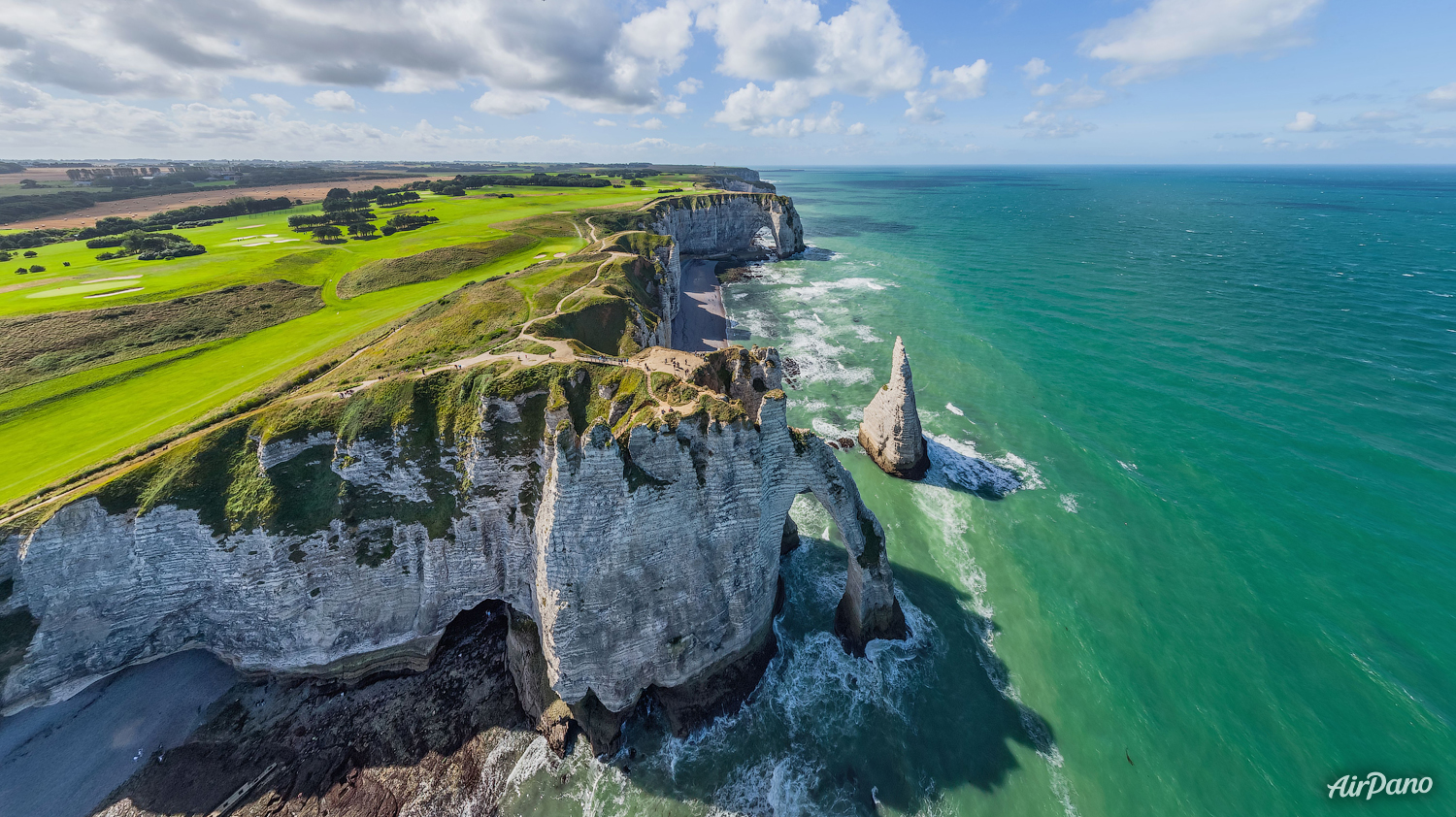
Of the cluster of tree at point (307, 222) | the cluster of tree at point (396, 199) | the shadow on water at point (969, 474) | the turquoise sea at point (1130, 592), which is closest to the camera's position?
the turquoise sea at point (1130, 592)

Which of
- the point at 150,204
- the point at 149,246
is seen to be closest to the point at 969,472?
the point at 149,246

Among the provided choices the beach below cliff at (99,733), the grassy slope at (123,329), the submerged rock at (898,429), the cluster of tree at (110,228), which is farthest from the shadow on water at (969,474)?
the cluster of tree at (110,228)

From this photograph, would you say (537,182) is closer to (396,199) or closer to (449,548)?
(396,199)

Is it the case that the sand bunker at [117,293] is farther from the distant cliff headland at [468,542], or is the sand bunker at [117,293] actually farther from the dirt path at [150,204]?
the dirt path at [150,204]

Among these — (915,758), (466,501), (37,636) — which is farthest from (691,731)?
(37,636)

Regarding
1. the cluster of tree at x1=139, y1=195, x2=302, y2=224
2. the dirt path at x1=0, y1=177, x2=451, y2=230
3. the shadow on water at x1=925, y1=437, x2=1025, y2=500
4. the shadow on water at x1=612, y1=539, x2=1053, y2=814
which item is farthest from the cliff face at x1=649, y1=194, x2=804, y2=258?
the dirt path at x1=0, y1=177, x2=451, y2=230

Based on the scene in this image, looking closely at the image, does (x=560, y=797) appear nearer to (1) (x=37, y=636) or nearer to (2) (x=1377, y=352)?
(1) (x=37, y=636)
